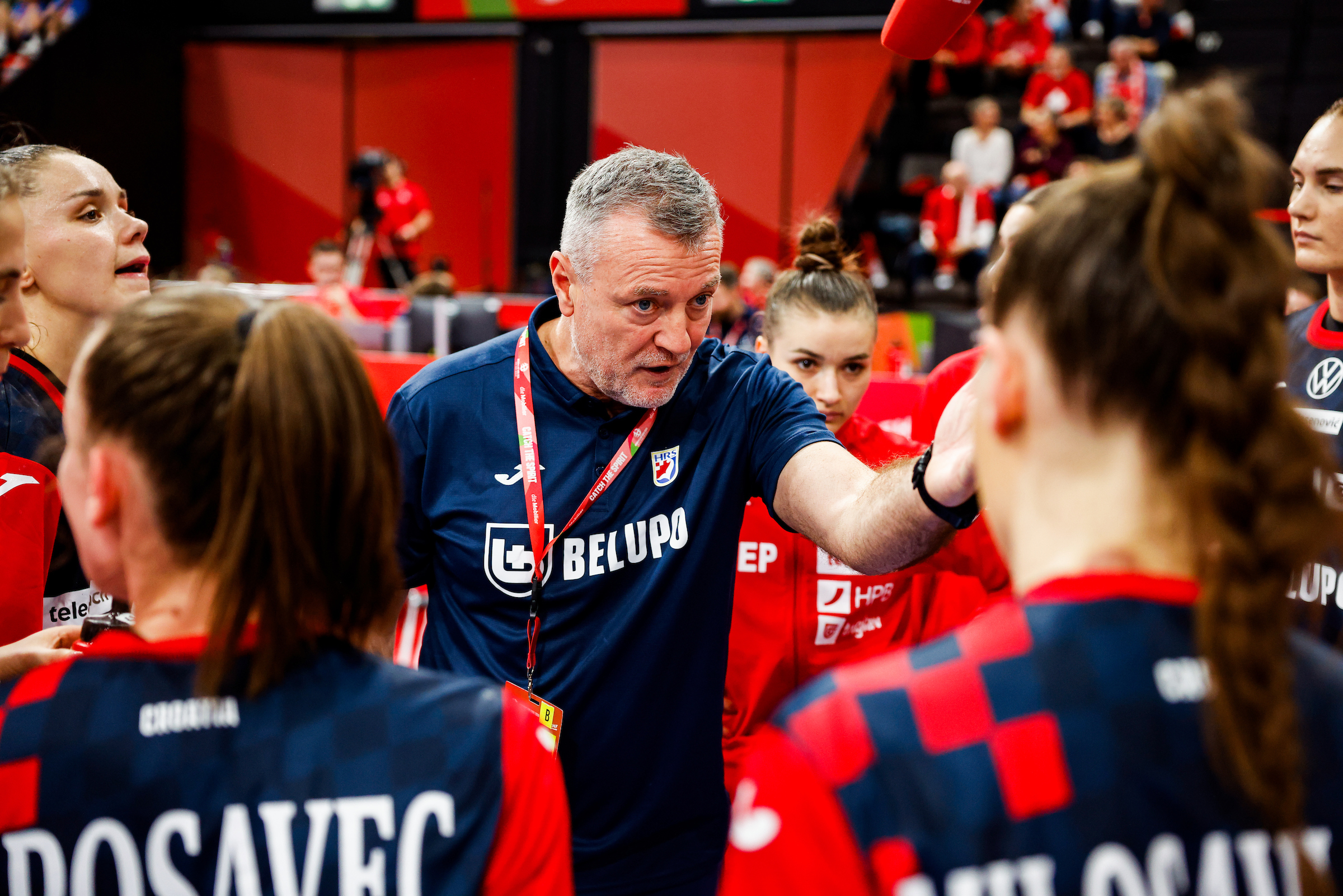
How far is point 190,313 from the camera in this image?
1073mm

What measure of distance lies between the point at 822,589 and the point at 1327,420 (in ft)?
3.80

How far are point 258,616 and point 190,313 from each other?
11.8 inches

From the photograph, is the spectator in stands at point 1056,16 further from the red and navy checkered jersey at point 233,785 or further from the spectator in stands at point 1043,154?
the red and navy checkered jersey at point 233,785

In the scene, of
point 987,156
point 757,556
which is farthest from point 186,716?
point 987,156

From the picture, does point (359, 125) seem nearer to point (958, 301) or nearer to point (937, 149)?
point (937, 149)

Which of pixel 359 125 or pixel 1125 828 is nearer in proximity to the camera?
pixel 1125 828

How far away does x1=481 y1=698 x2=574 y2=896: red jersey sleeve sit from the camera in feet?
3.56

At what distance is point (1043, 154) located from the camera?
38.1 feet

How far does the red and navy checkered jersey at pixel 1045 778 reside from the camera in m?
0.86

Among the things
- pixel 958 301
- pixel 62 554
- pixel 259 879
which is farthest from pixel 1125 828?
pixel 958 301

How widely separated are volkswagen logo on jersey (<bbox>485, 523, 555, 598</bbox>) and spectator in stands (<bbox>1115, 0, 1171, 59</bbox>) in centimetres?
1239

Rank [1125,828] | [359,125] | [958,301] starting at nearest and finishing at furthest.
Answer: [1125,828] → [958,301] → [359,125]

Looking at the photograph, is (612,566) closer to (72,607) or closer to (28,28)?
(72,607)

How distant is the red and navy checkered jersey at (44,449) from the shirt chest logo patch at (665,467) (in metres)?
1.04
